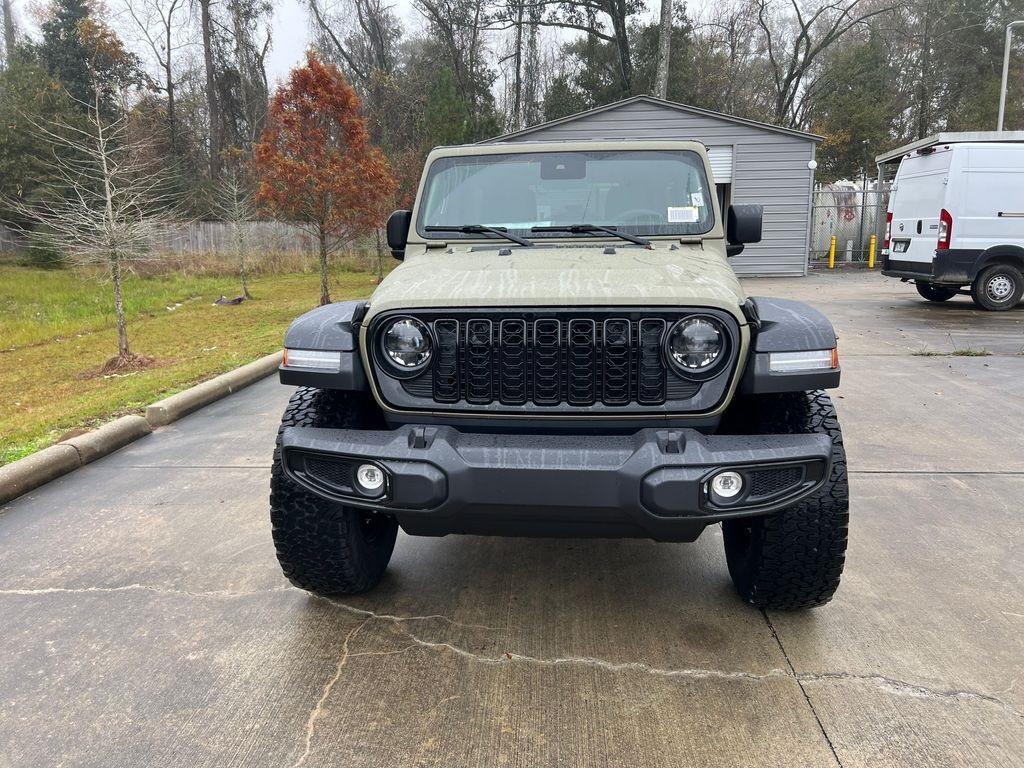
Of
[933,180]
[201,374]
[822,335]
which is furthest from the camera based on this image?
[933,180]

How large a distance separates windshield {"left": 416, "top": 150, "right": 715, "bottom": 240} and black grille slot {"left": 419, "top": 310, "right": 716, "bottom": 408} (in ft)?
3.68

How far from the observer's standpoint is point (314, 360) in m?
2.61

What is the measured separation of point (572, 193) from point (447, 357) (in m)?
1.53

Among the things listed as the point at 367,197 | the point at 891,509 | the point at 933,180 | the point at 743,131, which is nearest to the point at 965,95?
the point at 743,131

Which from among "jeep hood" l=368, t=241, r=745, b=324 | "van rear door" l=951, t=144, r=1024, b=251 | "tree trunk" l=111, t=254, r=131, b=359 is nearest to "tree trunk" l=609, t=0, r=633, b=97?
"van rear door" l=951, t=144, r=1024, b=251

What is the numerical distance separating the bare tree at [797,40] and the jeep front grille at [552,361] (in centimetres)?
3017

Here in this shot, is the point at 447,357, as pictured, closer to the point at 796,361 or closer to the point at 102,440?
the point at 796,361

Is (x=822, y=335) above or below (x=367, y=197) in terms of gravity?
below

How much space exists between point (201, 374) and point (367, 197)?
730 centimetres

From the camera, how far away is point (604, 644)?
275cm

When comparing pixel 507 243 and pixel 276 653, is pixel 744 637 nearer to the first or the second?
pixel 276 653

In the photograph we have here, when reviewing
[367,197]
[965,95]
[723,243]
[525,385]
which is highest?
[965,95]

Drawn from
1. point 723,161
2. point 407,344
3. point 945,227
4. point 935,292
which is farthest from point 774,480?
point 723,161

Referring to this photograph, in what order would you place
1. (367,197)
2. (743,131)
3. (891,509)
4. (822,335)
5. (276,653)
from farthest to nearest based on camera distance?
(743,131) → (367,197) → (891,509) → (276,653) → (822,335)
